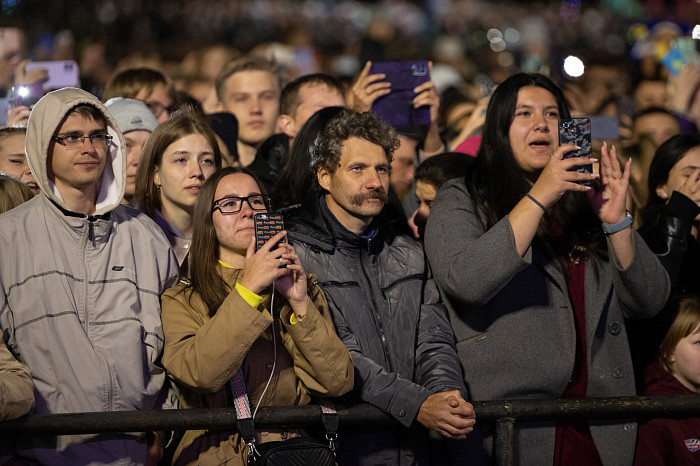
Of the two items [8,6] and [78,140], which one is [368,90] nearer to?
[78,140]

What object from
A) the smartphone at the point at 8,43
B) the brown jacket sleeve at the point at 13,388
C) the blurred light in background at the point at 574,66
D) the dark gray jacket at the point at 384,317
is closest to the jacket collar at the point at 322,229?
the dark gray jacket at the point at 384,317

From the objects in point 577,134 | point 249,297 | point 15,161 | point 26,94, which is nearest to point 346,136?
point 577,134

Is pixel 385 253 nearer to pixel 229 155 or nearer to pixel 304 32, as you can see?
pixel 229 155

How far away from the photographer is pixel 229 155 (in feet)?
17.4

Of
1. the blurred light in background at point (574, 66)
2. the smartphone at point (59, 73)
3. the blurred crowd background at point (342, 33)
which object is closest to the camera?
the smartphone at point (59, 73)

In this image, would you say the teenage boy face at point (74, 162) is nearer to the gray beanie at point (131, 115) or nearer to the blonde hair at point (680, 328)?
the gray beanie at point (131, 115)

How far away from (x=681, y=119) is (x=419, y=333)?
4109 millimetres

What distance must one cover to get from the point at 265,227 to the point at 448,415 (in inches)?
36.0

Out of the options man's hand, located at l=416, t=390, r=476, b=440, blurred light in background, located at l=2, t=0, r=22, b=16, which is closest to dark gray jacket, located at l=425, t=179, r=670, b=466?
man's hand, located at l=416, t=390, r=476, b=440

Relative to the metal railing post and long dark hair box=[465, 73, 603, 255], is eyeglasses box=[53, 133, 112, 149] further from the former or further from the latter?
the metal railing post

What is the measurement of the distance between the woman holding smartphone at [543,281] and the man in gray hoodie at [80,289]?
116 centimetres

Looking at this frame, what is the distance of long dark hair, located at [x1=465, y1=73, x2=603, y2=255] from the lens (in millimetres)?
3951

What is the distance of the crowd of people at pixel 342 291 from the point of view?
11.0 feet

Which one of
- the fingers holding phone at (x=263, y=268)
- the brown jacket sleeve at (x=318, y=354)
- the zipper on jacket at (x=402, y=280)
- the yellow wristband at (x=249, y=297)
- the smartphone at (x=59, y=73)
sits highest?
the smartphone at (x=59, y=73)
